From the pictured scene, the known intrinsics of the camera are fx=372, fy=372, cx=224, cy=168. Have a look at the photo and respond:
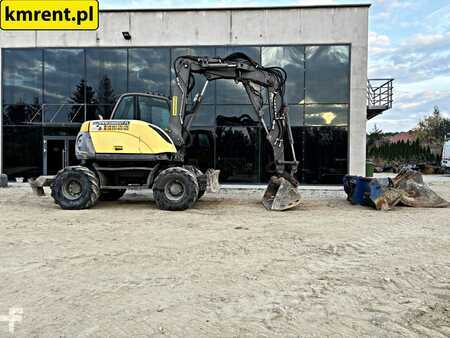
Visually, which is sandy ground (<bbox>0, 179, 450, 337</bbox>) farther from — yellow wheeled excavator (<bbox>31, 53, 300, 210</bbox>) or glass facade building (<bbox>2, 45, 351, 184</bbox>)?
glass facade building (<bbox>2, 45, 351, 184</bbox>)

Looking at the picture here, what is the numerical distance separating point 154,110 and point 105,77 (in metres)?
7.97

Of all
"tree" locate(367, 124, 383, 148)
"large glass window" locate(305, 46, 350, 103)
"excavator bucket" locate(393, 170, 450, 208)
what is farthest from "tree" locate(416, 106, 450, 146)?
"excavator bucket" locate(393, 170, 450, 208)

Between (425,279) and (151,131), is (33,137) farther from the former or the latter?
(425,279)

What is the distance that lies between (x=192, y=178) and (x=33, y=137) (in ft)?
36.8

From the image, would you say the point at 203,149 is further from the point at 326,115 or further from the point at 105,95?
the point at 326,115

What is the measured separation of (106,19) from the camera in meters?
16.4

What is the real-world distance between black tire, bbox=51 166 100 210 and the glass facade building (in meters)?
7.46

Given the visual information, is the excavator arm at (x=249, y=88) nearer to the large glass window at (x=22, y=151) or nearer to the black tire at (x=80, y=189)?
the black tire at (x=80, y=189)

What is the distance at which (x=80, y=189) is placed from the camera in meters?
9.49

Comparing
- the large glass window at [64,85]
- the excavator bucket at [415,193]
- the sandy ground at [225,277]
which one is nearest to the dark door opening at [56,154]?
the large glass window at [64,85]

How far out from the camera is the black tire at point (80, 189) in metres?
9.34

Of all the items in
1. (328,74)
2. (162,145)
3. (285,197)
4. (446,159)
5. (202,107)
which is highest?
(328,74)

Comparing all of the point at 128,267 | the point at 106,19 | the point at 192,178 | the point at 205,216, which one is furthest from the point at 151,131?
the point at 106,19

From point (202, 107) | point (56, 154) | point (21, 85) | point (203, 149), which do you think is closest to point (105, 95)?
point (56, 154)
